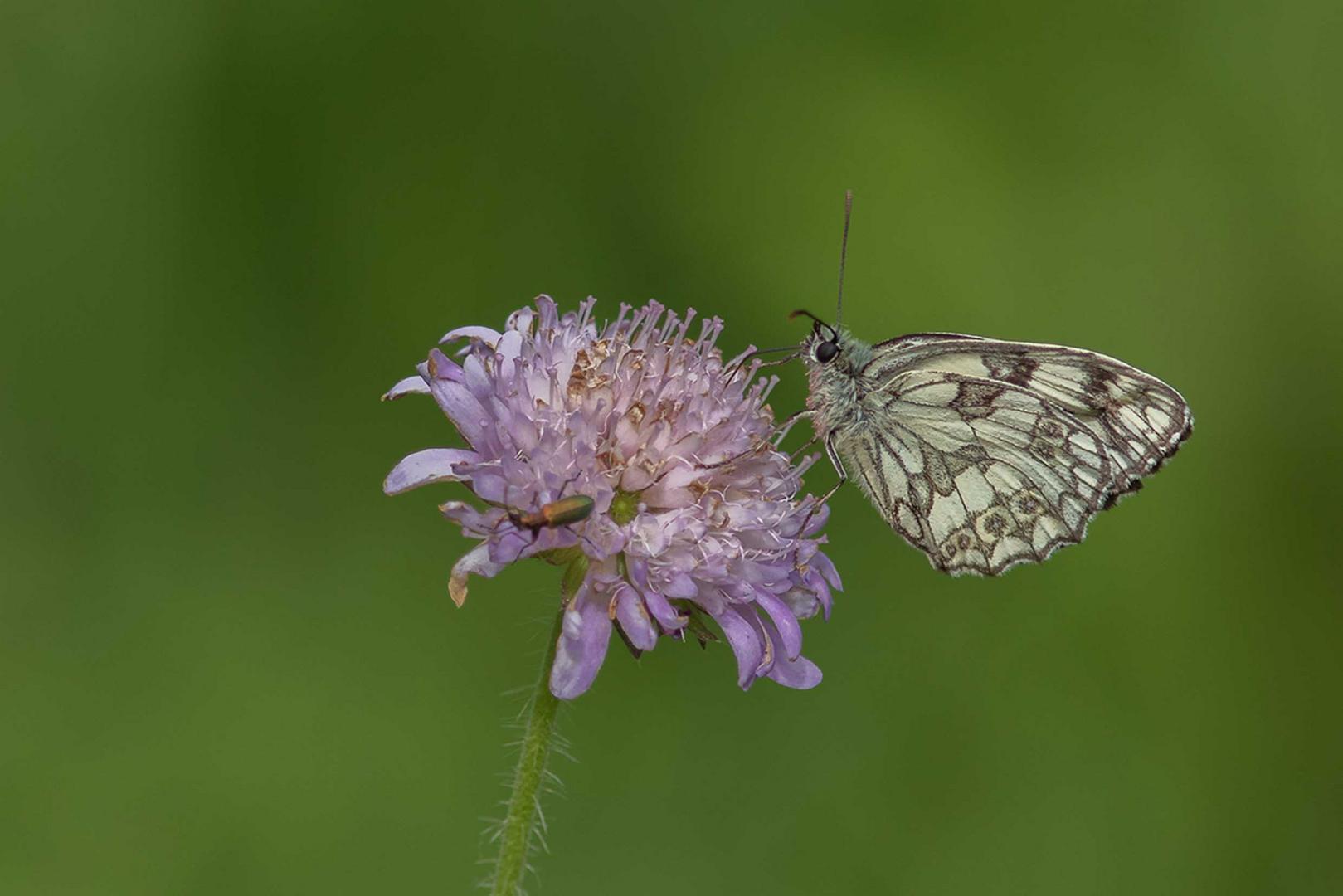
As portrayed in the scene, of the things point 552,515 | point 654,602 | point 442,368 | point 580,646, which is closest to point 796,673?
point 654,602

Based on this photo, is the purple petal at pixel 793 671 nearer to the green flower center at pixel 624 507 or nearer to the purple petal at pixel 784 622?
the purple petal at pixel 784 622

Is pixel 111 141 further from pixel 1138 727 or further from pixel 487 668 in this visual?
pixel 1138 727

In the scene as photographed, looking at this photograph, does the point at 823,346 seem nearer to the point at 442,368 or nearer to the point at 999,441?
the point at 999,441

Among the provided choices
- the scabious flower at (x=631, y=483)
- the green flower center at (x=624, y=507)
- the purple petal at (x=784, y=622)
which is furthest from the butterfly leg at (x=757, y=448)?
the purple petal at (x=784, y=622)

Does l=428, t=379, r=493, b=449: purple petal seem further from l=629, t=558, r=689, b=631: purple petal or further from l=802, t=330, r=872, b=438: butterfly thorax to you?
l=802, t=330, r=872, b=438: butterfly thorax

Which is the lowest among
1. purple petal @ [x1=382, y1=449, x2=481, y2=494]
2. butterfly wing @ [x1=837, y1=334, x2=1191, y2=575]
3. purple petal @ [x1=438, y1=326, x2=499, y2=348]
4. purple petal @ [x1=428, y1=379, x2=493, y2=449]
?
purple petal @ [x1=382, y1=449, x2=481, y2=494]

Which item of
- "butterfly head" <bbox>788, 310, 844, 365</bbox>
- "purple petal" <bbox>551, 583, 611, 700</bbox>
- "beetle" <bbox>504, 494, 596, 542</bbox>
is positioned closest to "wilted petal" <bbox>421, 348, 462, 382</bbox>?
"beetle" <bbox>504, 494, 596, 542</bbox>
